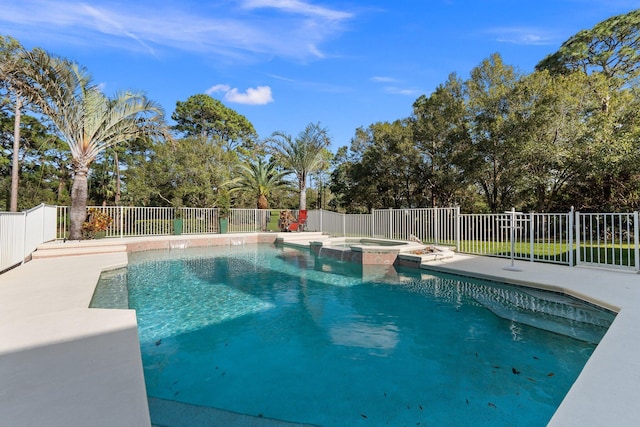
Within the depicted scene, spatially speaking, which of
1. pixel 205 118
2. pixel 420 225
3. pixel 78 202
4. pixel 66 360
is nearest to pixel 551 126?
pixel 420 225

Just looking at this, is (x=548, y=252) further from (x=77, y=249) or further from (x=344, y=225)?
(x=77, y=249)

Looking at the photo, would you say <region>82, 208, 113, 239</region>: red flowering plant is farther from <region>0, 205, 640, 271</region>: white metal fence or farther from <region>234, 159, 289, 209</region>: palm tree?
<region>234, 159, 289, 209</region>: palm tree

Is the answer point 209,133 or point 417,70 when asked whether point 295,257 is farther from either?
point 209,133

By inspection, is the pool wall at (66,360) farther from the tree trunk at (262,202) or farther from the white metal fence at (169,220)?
the tree trunk at (262,202)

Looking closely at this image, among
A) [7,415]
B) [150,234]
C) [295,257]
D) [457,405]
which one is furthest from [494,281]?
[150,234]

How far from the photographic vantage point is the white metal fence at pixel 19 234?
5789 mm

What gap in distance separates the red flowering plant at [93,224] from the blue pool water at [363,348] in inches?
226

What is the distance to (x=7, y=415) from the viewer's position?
67.9 inches

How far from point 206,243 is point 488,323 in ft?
40.7

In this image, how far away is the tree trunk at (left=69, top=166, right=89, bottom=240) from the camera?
10.1m

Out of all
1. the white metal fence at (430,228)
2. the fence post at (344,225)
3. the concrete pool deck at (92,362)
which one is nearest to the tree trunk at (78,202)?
the white metal fence at (430,228)

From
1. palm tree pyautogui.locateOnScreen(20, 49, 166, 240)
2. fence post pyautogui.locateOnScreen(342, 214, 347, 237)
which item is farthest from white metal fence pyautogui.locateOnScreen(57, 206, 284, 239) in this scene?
fence post pyautogui.locateOnScreen(342, 214, 347, 237)

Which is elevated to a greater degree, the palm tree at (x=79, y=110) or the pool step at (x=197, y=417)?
the palm tree at (x=79, y=110)

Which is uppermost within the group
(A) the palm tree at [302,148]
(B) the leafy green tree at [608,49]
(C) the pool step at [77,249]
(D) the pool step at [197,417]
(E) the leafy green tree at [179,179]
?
(B) the leafy green tree at [608,49]
